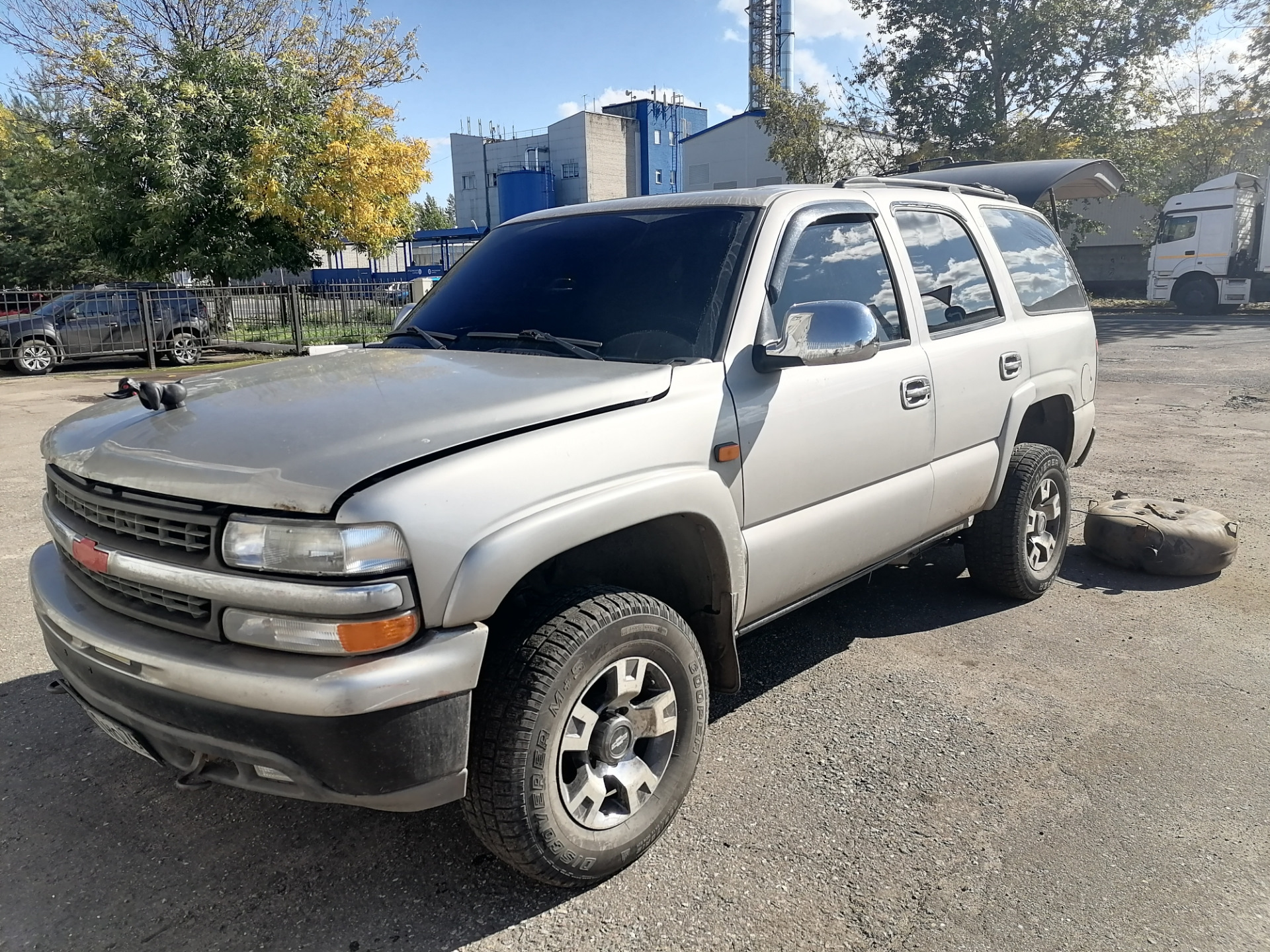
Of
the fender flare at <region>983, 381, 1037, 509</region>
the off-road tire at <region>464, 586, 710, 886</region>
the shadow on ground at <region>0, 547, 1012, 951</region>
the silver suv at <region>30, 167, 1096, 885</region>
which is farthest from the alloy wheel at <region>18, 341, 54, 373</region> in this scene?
the off-road tire at <region>464, 586, 710, 886</region>

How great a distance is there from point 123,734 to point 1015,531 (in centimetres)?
385

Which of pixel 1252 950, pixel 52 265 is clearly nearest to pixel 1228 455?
pixel 1252 950

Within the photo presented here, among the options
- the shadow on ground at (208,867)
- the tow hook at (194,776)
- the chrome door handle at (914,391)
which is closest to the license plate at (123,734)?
the tow hook at (194,776)

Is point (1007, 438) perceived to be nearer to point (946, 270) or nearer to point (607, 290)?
point (946, 270)

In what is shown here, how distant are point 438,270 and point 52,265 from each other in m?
14.2

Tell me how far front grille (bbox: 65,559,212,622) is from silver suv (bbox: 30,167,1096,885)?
1cm

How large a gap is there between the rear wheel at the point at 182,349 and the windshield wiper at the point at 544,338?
597 inches

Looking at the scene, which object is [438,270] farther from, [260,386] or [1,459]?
[260,386]

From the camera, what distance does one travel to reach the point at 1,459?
8492 millimetres

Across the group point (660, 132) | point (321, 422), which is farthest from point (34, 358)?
point (660, 132)

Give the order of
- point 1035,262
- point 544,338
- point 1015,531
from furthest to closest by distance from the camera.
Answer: point 1035,262 → point 1015,531 → point 544,338

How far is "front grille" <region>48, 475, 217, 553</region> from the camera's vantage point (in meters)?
2.23

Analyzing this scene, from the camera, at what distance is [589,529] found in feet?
7.94

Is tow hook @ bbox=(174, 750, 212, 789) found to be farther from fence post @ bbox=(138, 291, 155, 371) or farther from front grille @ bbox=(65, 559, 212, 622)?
fence post @ bbox=(138, 291, 155, 371)
